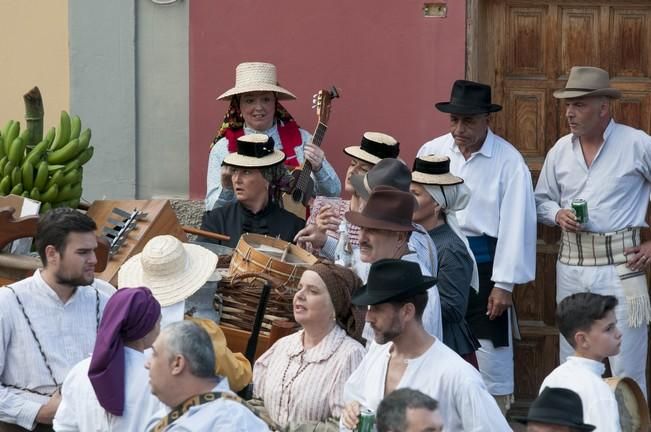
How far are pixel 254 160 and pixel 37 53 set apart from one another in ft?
7.22

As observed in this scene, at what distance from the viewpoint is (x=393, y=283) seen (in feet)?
21.7

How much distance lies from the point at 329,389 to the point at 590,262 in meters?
2.56

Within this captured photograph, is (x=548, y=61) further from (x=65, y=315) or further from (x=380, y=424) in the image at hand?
(x=380, y=424)

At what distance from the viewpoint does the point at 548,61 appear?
10.3 metres

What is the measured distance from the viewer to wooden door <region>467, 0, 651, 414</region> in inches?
401

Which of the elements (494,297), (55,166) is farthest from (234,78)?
(494,297)

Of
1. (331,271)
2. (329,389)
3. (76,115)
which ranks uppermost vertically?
(76,115)

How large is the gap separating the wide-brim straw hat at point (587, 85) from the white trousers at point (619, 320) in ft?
3.41

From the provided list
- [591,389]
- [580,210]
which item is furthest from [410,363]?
[580,210]

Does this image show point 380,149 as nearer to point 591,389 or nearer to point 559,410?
point 591,389

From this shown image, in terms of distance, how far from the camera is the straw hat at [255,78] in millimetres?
9891

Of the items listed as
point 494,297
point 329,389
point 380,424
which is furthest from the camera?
point 494,297

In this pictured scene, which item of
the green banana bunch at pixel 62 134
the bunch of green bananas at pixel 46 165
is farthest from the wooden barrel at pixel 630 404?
the green banana bunch at pixel 62 134

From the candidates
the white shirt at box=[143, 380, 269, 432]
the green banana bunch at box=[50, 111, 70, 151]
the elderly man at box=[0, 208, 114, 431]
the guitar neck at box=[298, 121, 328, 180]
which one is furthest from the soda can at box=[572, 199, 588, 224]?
the white shirt at box=[143, 380, 269, 432]
